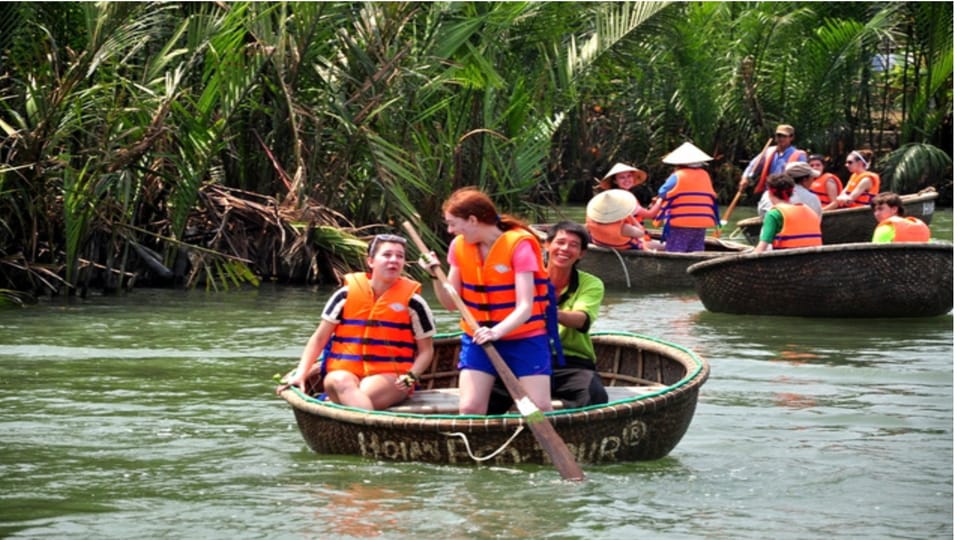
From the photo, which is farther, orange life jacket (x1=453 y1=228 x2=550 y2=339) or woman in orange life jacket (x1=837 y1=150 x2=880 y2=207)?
woman in orange life jacket (x1=837 y1=150 x2=880 y2=207)

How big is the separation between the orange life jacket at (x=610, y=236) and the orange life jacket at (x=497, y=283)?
316 inches

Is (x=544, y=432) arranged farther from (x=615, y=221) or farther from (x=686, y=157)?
(x=686, y=157)

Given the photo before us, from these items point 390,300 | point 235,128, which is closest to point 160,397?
point 390,300

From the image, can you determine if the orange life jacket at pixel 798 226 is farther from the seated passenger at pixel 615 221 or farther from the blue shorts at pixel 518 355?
the blue shorts at pixel 518 355

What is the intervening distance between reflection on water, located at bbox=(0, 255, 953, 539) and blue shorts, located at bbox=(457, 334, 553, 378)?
44 centimetres

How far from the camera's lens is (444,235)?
16750 millimetres

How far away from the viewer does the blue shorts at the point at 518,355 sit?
7945 mm

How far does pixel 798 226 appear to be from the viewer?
46.5 feet

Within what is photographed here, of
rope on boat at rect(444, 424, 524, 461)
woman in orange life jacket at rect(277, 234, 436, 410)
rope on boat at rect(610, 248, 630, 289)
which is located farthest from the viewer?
rope on boat at rect(610, 248, 630, 289)

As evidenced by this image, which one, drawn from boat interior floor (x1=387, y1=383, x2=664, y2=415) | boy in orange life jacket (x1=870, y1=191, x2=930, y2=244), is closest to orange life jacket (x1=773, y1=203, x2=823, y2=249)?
boy in orange life jacket (x1=870, y1=191, x2=930, y2=244)

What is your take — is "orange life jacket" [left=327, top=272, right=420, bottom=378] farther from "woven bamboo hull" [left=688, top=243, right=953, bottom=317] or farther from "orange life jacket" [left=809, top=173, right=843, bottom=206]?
"orange life jacket" [left=809, top=173, right=843, bottom=206]

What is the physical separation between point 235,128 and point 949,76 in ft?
48.3

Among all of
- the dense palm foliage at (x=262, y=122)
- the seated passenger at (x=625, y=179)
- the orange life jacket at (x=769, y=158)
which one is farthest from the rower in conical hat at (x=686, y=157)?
the orange life jacket at (x=769, y=158)

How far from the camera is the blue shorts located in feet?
26.1
